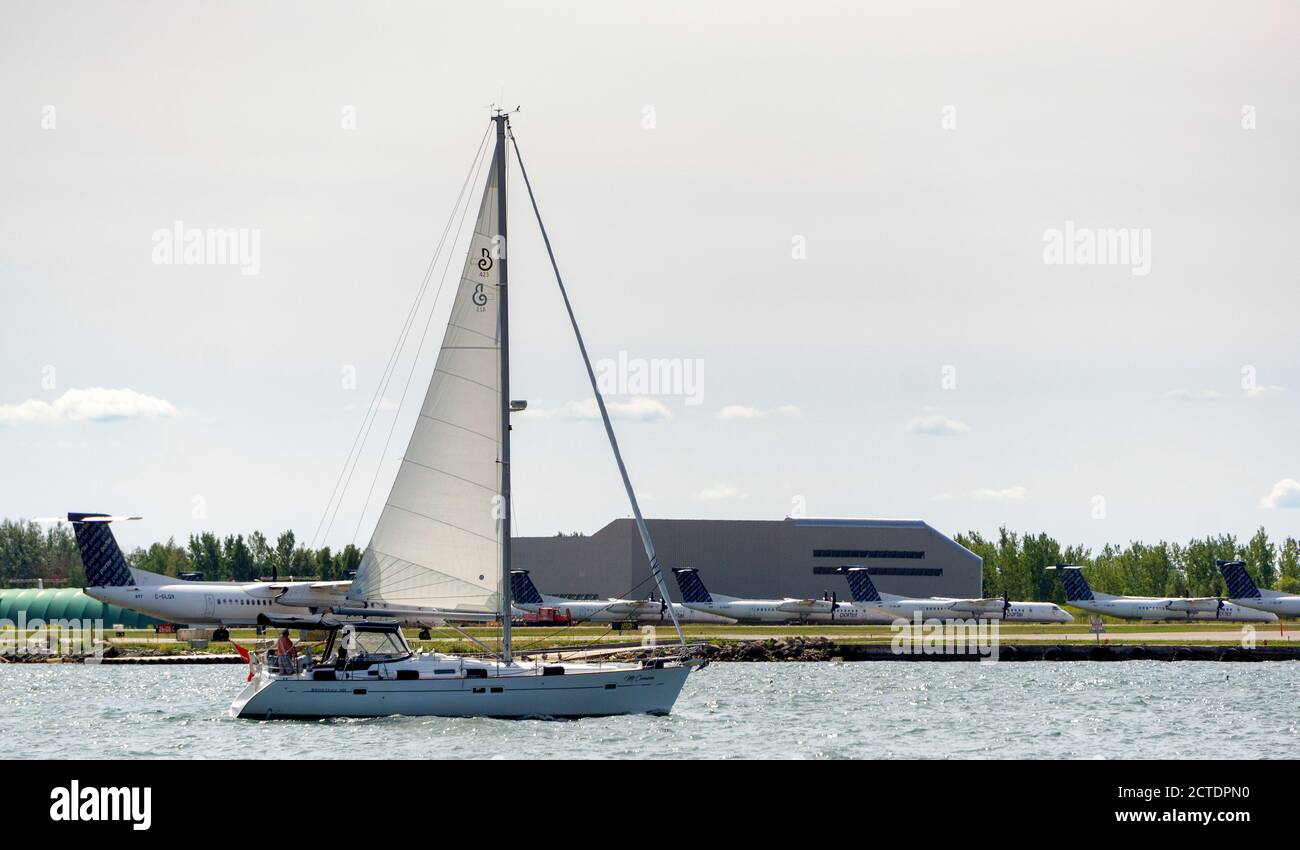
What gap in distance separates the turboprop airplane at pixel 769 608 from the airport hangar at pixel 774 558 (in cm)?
1114

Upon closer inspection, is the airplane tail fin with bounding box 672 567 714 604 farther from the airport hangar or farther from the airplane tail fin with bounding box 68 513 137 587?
the airplane tail fin with bounding box 68 513 137 587

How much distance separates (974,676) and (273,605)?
142 feet

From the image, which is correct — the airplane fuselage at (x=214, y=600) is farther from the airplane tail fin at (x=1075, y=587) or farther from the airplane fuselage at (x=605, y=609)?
the airplane tail fin at (x=1075, y=587)

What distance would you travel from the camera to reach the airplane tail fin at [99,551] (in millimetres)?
85875

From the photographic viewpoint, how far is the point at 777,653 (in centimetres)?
8150

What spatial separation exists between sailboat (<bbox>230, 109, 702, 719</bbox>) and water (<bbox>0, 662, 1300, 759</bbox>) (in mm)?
764

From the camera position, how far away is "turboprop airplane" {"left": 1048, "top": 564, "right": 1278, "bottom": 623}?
118562mm

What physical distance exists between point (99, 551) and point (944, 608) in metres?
60.2

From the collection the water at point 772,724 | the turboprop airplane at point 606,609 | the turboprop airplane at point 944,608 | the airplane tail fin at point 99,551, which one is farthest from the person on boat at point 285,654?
the turboprop airplane at point 944,608

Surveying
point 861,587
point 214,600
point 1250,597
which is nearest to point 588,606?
point 861,587

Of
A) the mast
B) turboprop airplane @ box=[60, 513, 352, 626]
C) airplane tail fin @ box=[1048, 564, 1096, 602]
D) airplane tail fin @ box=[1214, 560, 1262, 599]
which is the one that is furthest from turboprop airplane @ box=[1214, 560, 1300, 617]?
the mast

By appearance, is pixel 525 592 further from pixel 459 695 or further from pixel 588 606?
pixel 459 695
